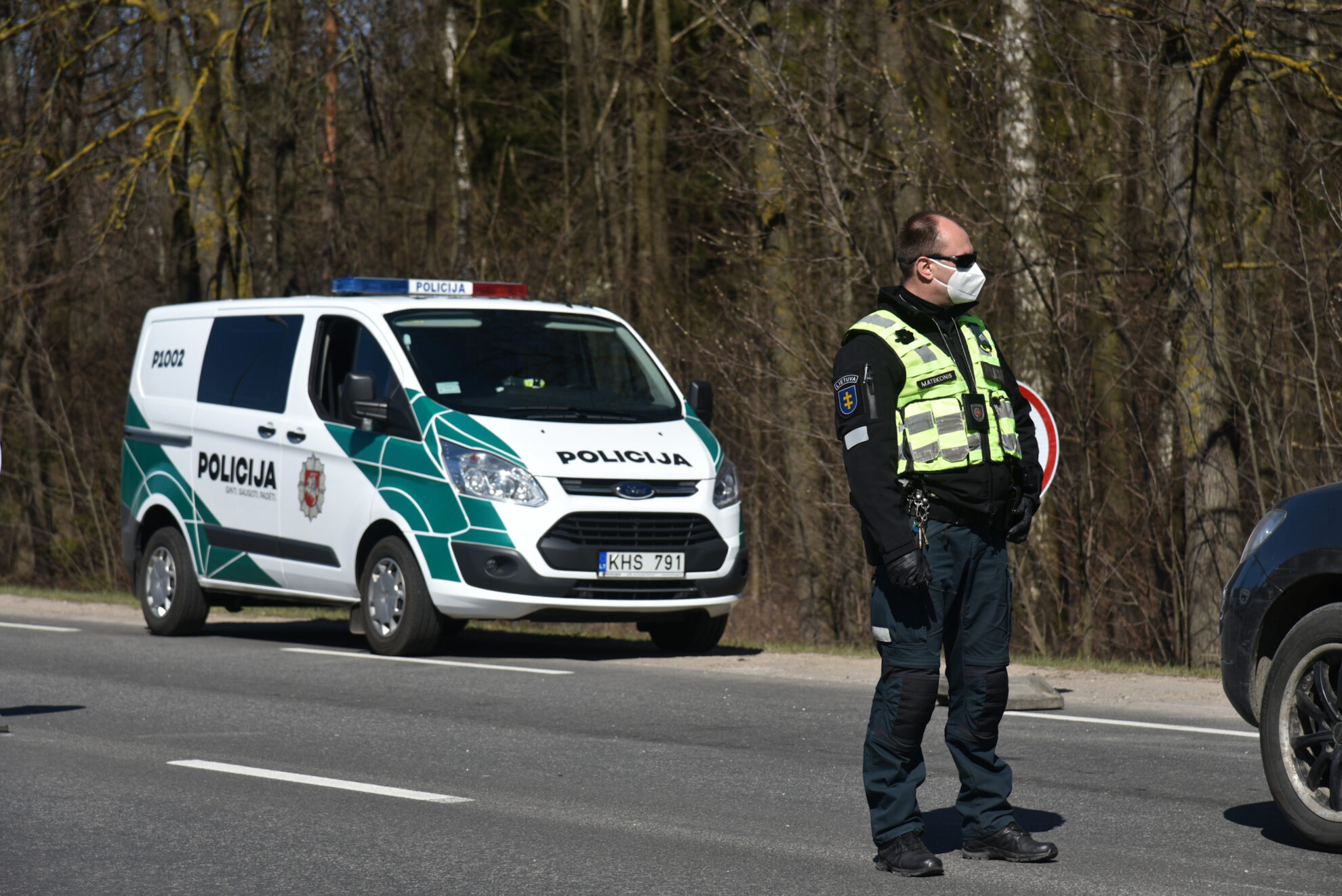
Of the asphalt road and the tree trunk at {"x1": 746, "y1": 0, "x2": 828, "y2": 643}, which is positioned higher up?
the tree trunk at {"x1": 746, "y1": 0, "x2": 828, "y2": 643}

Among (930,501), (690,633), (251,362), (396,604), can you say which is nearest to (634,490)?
(690,633)

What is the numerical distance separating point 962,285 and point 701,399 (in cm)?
671

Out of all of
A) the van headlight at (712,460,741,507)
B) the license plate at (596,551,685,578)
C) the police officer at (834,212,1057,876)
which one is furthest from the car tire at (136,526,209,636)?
the police officer at (834,212,1057,876)

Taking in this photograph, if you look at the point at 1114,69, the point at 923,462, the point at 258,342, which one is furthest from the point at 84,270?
the point at 923,462

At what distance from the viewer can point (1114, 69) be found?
15.2 m

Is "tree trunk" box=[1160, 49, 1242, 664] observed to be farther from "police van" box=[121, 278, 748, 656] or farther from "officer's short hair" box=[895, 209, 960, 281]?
"officer's short hair" box=[895, 209, 960, 281]

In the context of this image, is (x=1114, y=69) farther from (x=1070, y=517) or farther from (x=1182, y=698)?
(x=1182, y=698)

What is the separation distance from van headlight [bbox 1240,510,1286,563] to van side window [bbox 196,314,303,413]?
756cm

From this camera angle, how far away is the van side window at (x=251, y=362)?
39.9ft

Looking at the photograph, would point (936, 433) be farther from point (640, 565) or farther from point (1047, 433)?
point (640, 565)

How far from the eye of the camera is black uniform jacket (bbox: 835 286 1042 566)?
5004mm

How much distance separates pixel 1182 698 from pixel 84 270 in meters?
19.6

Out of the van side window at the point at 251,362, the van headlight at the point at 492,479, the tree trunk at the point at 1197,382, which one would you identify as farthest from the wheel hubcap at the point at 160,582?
the tree trunk at the point at 1197,382

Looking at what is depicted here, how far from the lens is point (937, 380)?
509 centimetres
